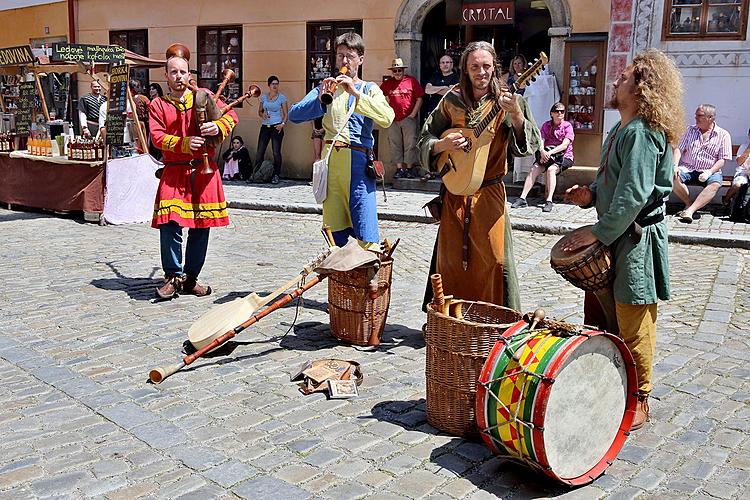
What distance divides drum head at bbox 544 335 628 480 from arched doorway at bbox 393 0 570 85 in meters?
9.31

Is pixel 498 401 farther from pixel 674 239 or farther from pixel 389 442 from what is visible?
pixel 674 239

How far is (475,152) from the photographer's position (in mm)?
4438

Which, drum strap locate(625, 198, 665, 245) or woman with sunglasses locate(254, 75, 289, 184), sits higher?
woman with sunglasses locate(254, 75, 289, 184)

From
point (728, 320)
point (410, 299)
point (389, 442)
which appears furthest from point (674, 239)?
point (389, 442)

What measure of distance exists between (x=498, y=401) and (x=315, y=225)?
723 cm

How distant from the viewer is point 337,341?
17.4ft

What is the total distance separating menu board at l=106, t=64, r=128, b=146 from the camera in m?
10.4

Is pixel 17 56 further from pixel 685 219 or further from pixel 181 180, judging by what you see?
pixel 685 219

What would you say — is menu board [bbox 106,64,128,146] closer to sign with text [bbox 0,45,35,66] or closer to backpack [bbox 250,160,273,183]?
sign with text [bbox 0,45,35,66]

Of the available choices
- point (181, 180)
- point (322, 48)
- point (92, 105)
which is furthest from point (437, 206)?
point (92, 105)

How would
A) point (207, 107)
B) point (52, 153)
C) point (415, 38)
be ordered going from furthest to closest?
1. point (415, 38)
2. point (52, 153)
3. point (207, 107)

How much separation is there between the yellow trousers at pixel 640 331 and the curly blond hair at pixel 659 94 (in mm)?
827

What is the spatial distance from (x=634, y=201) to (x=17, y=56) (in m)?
10.4

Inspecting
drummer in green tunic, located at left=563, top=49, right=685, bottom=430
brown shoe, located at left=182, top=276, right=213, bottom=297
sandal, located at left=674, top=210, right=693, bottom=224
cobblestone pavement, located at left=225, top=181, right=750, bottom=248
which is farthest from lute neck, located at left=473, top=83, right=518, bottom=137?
sandal, located at left=674, top=210, right=693, bottom=224
